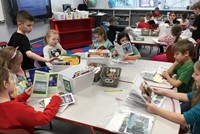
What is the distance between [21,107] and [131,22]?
8.18 m

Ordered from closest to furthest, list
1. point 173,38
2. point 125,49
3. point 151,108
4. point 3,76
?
1. point 3,76
2. point 151,108
3. point 125,49
4. point 173,38

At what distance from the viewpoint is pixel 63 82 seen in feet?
5.11

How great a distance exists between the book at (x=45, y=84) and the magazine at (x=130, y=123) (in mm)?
579

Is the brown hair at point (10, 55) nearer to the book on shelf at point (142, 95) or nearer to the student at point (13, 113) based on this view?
the student at point (13, 113)

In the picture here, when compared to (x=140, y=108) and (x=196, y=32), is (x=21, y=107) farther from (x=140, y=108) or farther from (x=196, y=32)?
(x=196, y=32)

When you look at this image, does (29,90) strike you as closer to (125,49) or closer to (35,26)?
(125,49)

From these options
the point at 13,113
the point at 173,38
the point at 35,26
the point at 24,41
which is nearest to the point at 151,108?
the point at 13,113

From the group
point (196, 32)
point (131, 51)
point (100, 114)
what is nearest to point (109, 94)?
point (100, 114)

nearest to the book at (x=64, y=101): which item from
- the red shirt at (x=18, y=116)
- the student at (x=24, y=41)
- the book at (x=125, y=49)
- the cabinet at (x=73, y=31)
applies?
the red shirt at (x=18, y=116)

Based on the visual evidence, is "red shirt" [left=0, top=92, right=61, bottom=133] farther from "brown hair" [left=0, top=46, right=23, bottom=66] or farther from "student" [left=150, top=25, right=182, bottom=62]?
"student" [left=150, top=25, right=182, bottom=62]

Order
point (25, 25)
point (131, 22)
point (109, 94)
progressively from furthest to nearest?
1. point (131, 22)
2. point (25, 25)
3. point (109, 94)

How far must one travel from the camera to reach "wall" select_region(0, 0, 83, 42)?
4.94m

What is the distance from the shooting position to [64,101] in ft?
4.62

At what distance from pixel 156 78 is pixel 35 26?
5295mm
